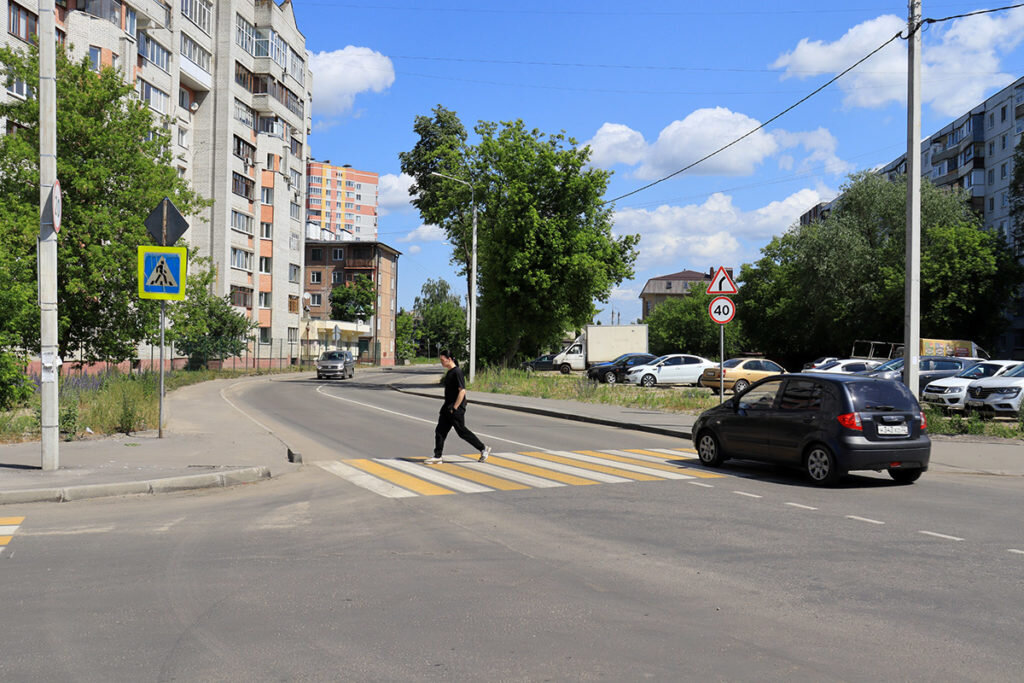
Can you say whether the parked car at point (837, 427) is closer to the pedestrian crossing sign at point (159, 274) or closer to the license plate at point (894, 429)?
the license plate at point (894, 429)

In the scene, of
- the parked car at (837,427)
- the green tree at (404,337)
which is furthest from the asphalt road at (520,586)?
the green tree at (404,337)

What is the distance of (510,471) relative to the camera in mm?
12555

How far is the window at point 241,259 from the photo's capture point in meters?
60.6

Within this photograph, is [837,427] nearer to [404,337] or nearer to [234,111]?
[234,111]

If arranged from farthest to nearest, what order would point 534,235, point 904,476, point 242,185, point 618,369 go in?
point 242,185 → point 618,369 → point 534,235 → point 904,476

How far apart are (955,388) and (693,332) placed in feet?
230

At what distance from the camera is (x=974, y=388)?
23.4 metres

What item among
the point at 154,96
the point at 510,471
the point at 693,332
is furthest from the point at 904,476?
the point at 693,332

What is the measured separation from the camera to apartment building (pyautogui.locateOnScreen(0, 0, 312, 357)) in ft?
152

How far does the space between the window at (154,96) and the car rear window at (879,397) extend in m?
45.6

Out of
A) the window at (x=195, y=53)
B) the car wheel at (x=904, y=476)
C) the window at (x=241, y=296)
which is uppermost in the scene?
the window at (x=195, y=53)

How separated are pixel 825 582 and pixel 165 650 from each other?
4.42 meters

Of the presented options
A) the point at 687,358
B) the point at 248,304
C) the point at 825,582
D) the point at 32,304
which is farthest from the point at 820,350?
the point at 825,582

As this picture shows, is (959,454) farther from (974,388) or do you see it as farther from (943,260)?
(943,260)
